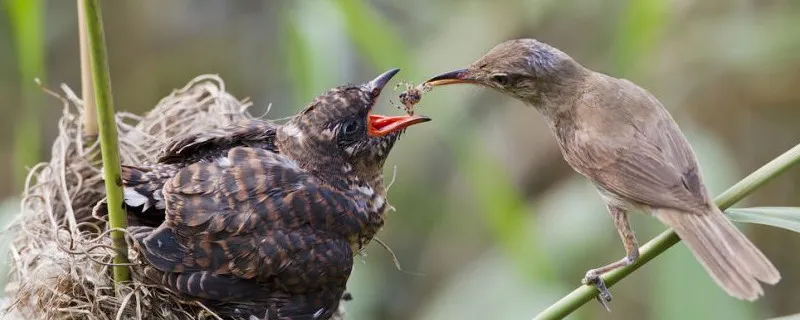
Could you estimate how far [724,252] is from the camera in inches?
59.4

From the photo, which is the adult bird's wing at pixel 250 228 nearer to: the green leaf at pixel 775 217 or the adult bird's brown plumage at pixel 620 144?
the adult bird's brown plumage at pixel 620 144

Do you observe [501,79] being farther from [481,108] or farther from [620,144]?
[481,108]

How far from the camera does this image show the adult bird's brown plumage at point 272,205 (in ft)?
5.62

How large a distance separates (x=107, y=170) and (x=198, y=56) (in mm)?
3186

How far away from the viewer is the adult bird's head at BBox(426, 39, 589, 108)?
6.21 ft

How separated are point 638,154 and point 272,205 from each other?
0.66 m

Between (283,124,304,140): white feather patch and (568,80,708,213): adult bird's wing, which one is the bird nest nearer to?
(283,124,304,140): white feather patch

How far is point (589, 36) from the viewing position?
13.1 ft

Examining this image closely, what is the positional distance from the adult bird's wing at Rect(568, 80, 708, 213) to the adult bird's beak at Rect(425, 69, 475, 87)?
9.7 inches

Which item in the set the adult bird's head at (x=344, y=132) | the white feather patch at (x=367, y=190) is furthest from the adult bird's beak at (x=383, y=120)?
the white feather patch at (x=367, y=190)

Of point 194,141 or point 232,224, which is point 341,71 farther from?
point 232,224

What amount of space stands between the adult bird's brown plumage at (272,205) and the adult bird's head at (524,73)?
0.15m

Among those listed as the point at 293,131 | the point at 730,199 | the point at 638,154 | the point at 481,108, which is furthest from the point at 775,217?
the point at 481,108

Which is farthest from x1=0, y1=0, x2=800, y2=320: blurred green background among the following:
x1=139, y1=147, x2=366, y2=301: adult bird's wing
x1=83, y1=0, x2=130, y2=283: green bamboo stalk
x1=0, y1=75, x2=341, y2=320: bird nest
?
x1=83, y1=0, x2=130, y2=283: green bamboo stalk
